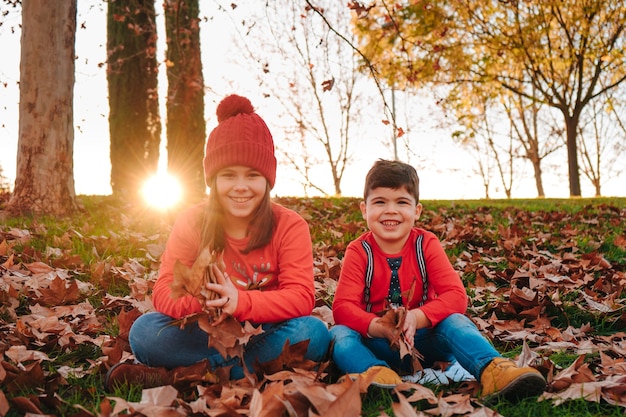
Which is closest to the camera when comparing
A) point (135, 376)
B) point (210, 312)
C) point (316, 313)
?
point (210, 312)

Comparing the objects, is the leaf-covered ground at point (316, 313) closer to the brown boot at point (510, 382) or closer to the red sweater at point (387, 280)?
the brown boot at point (510, 382)

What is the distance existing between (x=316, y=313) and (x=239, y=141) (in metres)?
1.47

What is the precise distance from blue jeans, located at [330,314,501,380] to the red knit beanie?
0.93 metres

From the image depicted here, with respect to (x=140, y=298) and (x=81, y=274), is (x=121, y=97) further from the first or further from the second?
(x=140, y=298)

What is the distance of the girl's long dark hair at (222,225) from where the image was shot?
2773mm

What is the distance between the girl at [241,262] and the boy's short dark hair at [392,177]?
0.46m

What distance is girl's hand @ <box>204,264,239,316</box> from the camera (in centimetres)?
226

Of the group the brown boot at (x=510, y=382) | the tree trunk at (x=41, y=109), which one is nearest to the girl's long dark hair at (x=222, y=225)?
the brown boot at (x=510, y=382)

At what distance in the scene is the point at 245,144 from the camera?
2742 mm

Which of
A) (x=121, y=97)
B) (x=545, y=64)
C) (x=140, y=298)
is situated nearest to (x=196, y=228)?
(x=140, y=298)

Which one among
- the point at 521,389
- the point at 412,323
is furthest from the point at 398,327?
the point at 521,389

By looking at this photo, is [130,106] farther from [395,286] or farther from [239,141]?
[395,286]

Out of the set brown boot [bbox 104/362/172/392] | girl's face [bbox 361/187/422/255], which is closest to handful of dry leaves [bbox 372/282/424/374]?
girl's face [bbox 361/187/422/255]

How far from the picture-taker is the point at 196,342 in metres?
2.60
